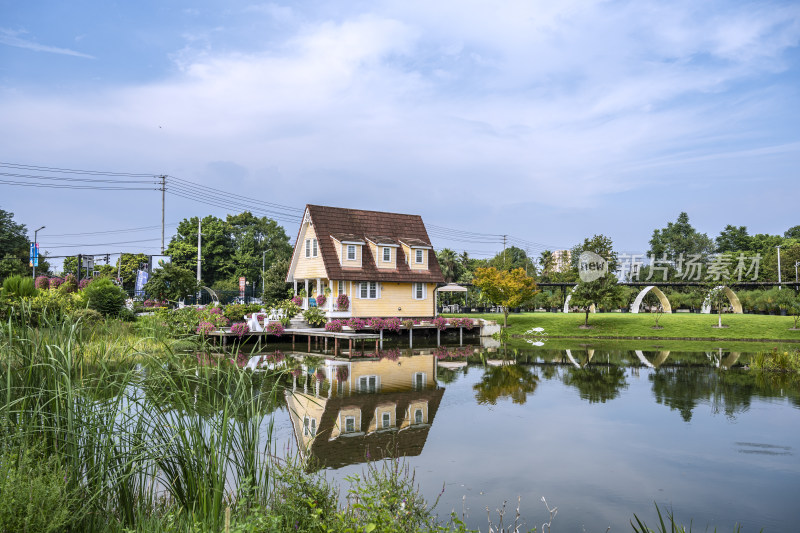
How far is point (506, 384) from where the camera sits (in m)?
17.9

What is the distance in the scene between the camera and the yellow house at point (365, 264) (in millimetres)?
34031

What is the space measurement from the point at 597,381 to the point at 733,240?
236 ft

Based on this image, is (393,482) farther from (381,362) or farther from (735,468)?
(381,362)

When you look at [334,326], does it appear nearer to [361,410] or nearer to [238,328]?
[238,328]

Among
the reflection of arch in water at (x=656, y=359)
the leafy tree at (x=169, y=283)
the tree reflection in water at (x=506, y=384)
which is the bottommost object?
the tree reflection in water at (x=506, y=384)

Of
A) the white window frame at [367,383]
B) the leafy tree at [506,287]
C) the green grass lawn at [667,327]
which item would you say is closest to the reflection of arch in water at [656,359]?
the green grass lawn at [667,327]

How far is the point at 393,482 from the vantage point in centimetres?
539

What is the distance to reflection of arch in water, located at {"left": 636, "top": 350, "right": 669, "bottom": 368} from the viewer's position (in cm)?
2230

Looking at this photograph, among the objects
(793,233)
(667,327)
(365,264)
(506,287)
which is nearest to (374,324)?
(365,264)

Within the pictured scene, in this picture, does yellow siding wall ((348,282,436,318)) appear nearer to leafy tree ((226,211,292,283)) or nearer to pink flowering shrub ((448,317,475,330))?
pink flowering shrub ((448,317,475,330))

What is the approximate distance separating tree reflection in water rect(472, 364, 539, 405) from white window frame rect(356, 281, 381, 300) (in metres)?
14.0

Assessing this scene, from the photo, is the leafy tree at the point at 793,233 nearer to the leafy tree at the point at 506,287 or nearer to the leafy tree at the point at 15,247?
the leafy tree at the point at 506,287

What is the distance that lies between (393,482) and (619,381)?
15001mm

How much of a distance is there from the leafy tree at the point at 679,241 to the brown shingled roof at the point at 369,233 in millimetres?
50847
